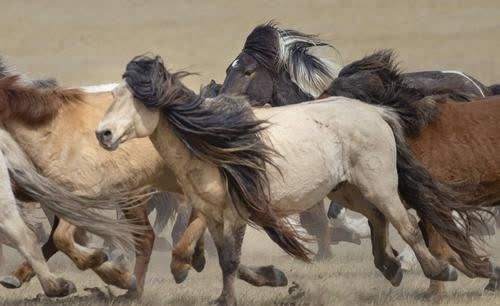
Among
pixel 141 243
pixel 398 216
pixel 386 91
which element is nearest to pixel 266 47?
pixel 386 91

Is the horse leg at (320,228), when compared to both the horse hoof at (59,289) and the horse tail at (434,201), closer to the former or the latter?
the horse tail at (434,201)

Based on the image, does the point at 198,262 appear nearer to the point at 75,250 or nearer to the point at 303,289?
the point at 303,289

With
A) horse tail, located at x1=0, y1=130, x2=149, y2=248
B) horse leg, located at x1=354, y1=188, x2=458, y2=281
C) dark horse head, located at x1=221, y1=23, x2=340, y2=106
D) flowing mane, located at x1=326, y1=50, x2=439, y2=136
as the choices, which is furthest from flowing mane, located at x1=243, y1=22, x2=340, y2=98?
horse tail, located at x1=0, y1=130, x2=149, y2=248

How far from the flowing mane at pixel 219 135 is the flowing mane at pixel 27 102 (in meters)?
1.09

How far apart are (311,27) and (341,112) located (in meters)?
24.4

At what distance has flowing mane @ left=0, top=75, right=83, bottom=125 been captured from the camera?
1027 centimetres

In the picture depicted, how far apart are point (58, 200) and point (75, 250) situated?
0.40 meters

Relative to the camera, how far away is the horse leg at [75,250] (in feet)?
32.8

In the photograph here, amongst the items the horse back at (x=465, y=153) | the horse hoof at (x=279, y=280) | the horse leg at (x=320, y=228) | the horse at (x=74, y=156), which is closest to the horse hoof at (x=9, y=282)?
the horse at (x=74, y=156)

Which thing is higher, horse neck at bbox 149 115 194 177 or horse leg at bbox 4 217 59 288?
horse neck at bbox 149 115 194 177

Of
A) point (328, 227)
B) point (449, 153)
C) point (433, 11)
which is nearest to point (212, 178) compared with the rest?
point (449, 153)

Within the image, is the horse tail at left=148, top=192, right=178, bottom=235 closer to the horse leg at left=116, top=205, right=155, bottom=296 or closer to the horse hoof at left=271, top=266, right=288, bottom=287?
the horse leg at left=116, top=205, right=155, bottom=296

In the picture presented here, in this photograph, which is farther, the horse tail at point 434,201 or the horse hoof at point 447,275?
the horse tail at point 434,201

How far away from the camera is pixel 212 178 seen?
31.2 feet
